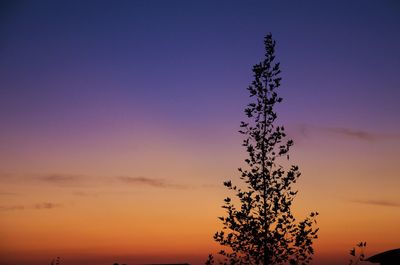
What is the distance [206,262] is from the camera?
21.8m

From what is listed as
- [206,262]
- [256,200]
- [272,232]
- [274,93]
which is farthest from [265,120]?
[206,262]

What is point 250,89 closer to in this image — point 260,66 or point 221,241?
point 260,66

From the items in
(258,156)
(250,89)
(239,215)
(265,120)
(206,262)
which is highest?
(250,89)

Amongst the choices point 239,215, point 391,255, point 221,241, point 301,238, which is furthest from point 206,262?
point 391,255

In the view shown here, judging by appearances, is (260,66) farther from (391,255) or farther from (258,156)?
(391,255)

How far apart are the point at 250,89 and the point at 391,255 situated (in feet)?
32.9

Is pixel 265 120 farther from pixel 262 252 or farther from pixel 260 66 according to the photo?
pixel 262 252

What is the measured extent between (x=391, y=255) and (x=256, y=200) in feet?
22.4

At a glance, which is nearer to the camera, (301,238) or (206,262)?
(301,238)

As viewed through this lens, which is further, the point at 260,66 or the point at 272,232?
the point at 260,66

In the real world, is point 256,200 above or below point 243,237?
above

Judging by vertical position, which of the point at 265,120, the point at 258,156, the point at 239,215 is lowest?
the point at 239,215

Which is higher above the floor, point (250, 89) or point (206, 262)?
point (250, 89)

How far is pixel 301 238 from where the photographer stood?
20.2 meters
